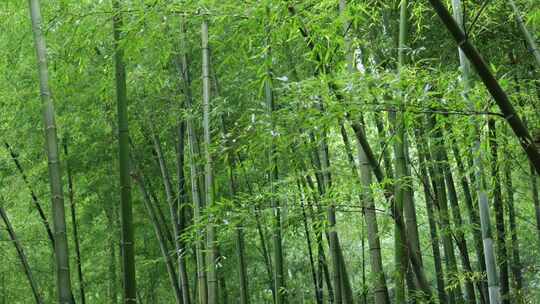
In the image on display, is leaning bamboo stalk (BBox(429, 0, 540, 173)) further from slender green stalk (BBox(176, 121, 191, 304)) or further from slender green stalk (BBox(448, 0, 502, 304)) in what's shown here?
slender green stalk (BBox(176, 121, 191, 304))

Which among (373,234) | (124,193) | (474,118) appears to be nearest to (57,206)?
(124,193)

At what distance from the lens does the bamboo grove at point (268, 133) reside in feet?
8.75

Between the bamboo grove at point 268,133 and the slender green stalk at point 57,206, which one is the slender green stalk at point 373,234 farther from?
the slender green stalk at point 57,206

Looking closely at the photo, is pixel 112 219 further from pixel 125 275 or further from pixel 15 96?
pixel 125 275

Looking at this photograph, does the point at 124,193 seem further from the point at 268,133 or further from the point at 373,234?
the point at 373,234

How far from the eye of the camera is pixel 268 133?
2646mm

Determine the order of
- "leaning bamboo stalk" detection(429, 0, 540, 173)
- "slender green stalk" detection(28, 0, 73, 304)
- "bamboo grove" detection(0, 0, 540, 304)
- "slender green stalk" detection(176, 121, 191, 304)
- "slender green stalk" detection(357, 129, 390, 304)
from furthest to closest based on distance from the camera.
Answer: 1. "slender green stalk" detection(176, 121, 191, 304)
2. "slender green stalk" detection(28, 0, 73, 304)
3. "slender green stalk" detection(357, 129, 390, 304)
4. "bamboo grove" detection(0, 0, 540, 304)
5. "leaning bamboo stalk" detection(429, 0, 540, 173)

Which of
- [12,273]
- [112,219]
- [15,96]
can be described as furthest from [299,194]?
[12,273]

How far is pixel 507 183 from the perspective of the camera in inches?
201

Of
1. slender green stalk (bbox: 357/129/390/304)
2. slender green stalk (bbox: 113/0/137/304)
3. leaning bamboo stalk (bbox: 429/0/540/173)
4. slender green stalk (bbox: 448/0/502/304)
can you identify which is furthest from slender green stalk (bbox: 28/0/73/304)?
leaning bamboo stalk (bbox: 429/0/540/173)

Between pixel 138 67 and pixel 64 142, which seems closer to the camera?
pixel 138 67

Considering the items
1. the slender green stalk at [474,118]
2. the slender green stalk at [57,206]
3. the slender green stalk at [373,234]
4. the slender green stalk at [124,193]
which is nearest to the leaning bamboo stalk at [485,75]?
the slender green stalk at [474,118]

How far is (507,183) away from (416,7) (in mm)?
2252

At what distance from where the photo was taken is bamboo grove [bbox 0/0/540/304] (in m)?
2.67
